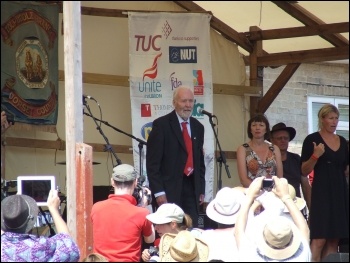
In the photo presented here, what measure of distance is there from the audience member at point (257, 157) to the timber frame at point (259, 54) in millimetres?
1803

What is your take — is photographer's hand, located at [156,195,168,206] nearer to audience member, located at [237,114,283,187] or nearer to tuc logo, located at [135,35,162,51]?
audience member, located at [237,114,283,187]

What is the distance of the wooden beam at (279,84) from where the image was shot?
34.0 ft

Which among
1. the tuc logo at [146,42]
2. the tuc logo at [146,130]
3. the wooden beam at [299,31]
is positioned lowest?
the tuc logo at [146,130]

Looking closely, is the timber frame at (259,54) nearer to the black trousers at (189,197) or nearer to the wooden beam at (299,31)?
the wooden beam at (299,31)

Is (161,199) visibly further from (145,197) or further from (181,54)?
(181,54)

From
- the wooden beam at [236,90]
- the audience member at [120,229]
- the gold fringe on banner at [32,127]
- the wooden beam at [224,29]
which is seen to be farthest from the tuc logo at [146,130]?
the audience member at [120,229]

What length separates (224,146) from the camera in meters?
10.5

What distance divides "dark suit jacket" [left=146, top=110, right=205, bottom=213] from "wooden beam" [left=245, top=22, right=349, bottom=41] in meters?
2.73

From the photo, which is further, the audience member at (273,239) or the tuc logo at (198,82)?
the tuc logo at (198,82)

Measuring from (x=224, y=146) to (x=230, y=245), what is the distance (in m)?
4.85

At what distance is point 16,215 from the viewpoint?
521cm

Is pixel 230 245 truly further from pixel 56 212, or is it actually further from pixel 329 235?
pixel 329 235

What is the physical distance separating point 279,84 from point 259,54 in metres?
0.44

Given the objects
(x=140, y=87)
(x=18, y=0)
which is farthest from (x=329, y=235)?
(x=18, y=0)
